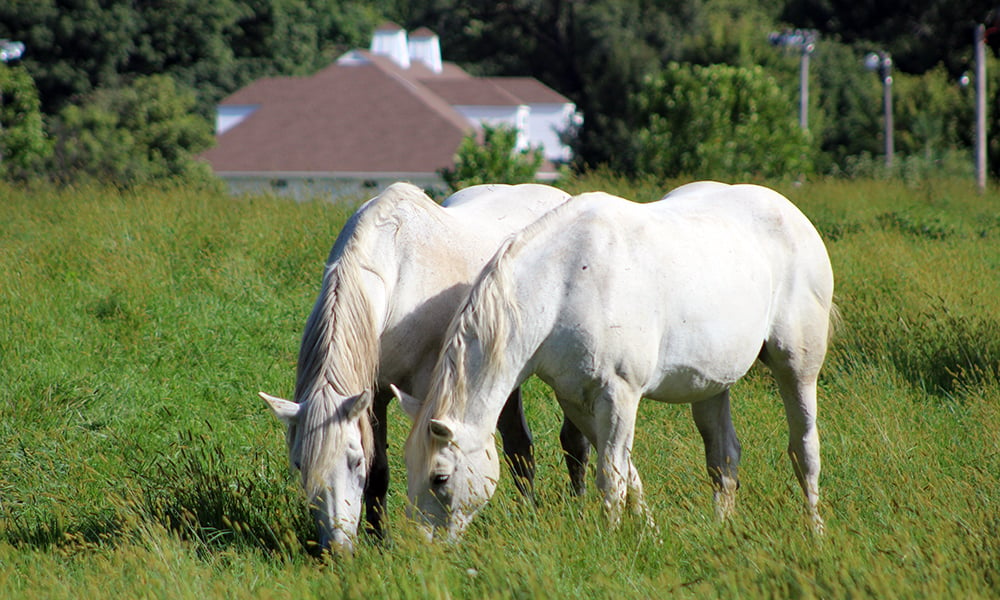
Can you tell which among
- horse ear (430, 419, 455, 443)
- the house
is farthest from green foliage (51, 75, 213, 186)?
horse ear (430, 419, 455, 443)

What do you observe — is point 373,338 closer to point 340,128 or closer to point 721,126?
point 721,126

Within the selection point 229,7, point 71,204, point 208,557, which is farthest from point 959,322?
point 229,7

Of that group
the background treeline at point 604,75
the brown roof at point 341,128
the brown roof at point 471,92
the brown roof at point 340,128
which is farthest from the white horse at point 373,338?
the brown roof at point 471,92

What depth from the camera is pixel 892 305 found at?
7.98 m

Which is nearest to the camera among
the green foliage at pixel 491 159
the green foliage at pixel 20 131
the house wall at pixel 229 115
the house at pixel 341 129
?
the green foliage at pixel 20 131

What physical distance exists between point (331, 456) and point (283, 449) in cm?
208

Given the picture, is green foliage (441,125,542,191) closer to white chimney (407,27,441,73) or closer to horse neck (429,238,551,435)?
horse neck (429,238,551,435)

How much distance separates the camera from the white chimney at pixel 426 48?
198 ft

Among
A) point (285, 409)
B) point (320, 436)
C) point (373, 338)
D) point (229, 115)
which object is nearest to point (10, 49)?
point (229, 115)

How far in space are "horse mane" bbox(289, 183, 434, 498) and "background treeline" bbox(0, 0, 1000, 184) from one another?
12.6 meters

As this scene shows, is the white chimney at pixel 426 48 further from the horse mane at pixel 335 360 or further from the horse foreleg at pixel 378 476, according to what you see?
the horse mane at pixel 335 360

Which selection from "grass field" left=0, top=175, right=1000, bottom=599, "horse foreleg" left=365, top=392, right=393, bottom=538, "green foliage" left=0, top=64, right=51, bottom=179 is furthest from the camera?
"green foliage" left=0, top=64, right=51, bottom=179

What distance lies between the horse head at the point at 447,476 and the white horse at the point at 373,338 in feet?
0.67

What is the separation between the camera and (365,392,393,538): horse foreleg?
443 centimetres
